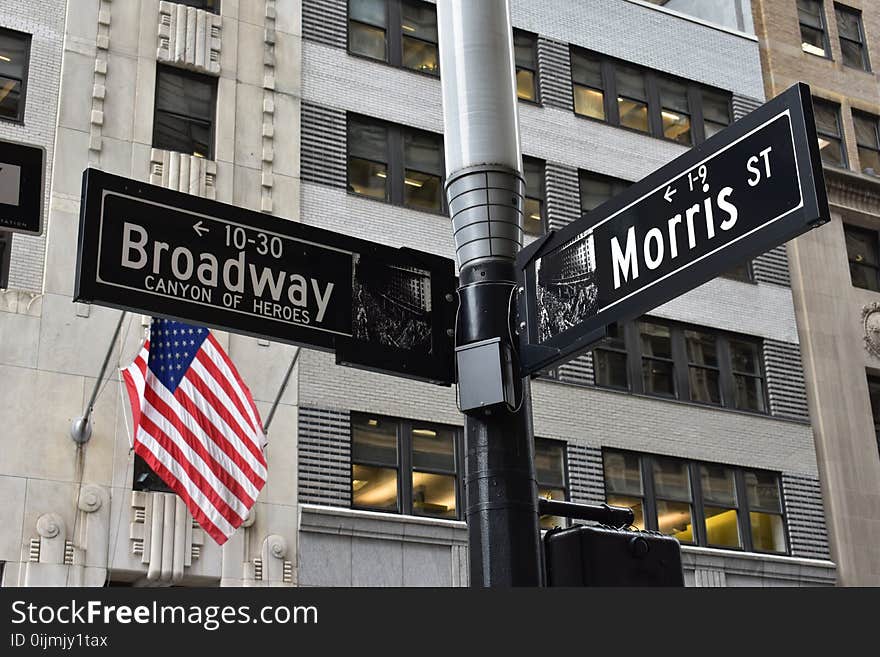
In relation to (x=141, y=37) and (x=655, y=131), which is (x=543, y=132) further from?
(x=141, y=37)

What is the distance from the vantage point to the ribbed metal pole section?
469cm

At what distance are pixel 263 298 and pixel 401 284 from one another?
2.19ft

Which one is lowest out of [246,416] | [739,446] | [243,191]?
[246,416]

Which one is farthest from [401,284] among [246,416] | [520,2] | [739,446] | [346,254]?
[520,2]

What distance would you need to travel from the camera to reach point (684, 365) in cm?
2523

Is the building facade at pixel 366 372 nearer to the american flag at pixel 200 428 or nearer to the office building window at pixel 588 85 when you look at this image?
the office building window at pixel 588 85

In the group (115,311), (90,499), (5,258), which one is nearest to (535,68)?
(115,311)

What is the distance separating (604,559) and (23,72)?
18.4m

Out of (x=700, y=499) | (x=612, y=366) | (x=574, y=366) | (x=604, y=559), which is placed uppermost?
(x=612, y=366)

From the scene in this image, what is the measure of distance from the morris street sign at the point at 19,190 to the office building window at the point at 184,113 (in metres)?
16.7

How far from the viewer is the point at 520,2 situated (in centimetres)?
2642

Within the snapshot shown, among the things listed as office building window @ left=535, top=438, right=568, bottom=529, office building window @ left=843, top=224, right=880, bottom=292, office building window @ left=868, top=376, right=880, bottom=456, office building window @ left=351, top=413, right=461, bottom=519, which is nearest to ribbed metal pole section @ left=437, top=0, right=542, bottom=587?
office building window @ left=351, top=413, right=461, bottom=519

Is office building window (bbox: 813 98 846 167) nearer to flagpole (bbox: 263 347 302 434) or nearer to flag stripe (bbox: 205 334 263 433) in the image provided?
flagpole (bbox: 263 347 302 434)

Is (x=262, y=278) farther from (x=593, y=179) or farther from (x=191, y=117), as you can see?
(x=593, y=179)
